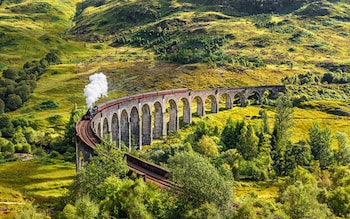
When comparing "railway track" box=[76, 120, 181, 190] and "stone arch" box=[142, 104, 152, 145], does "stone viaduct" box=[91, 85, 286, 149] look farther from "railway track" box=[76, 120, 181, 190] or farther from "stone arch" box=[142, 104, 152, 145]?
"railway track" box=[76, 120, 181, 190]

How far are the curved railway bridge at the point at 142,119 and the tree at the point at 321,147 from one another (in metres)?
37.2

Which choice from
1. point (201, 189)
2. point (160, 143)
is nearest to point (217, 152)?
point (160, 143)

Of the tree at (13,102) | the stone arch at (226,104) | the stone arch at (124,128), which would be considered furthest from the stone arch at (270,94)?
the tree at (13,102)

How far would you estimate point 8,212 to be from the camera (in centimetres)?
5828

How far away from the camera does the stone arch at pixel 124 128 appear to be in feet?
319

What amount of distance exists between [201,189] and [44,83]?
145890mm

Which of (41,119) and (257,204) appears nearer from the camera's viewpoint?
(257,204)

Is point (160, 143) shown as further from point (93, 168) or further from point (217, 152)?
point (93, 168)

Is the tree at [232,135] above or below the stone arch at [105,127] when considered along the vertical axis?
below

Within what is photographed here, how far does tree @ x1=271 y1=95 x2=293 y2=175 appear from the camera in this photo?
84688mm

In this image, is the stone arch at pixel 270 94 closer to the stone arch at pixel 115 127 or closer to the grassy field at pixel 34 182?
the stone arch at pixel 115 127

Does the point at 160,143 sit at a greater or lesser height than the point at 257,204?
lesser

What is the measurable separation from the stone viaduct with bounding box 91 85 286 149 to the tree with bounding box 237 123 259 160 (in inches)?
966

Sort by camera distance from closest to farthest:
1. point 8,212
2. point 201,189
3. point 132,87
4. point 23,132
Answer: point 201,189
point 8,212
point 23,132
point 132,87
